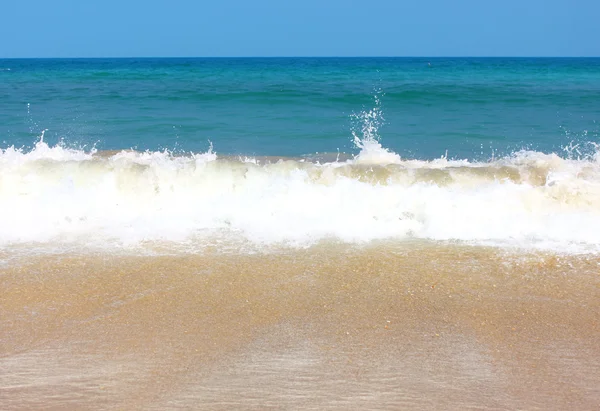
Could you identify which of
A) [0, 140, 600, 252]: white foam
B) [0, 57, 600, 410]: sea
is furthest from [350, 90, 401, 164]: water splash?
[0, 140, 600, 252]: white foam

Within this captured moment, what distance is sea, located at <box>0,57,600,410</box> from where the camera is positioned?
2.78m

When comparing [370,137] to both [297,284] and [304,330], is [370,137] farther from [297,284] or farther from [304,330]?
[304,330]

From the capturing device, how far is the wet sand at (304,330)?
2.70 metres

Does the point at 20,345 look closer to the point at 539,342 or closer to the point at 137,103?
the point at 539,342

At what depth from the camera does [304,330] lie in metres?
3.35

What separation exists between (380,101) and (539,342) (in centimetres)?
1459

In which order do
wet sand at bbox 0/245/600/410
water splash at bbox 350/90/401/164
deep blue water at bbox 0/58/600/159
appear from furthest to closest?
1. deep blue water at bbox 0/58/600/159
2. water splash at bbox 350/90/401/164
3. wet sand at bbox 0/245/600/410

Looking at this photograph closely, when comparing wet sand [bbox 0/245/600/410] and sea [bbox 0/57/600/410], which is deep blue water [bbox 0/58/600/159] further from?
wet sand [bbox 0/245/600/410]

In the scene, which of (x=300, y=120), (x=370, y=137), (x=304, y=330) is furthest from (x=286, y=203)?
(x=300, y=120)

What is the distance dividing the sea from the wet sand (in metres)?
0.01

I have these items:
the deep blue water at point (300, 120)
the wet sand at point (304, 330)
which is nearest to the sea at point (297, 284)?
the wet sand at point (304, 330)

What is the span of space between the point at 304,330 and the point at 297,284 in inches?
28.0

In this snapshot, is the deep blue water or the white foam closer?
the white foam

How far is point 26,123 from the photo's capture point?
12.4m
